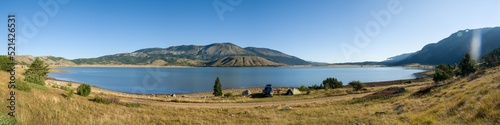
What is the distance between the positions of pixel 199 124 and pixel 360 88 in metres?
47.2

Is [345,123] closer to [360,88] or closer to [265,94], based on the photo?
[265,94]

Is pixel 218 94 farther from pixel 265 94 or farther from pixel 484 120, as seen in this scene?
pixel 484 120

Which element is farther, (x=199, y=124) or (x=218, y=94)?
(x=218, y=94)

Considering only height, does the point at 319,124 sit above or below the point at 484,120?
below

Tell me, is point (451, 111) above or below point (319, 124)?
above

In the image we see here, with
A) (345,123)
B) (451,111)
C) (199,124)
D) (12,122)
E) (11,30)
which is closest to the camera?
(12,122)

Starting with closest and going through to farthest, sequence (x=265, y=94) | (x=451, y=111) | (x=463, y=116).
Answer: (x=463, y=116), (x=451, y=111), (x=265, y=94)

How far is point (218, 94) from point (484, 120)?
166 ft

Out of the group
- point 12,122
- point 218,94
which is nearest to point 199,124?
point 12,122

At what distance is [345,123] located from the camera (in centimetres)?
1619

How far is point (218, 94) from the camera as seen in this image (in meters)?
58.5

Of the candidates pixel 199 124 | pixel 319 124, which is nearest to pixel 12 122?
pixel 199 124

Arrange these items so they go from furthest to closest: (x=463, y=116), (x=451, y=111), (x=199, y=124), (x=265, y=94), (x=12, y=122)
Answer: (x=265, y=94)
(x=199, y=124)
(x=451, y=111)
(x=463, y=116)
(x=12, y=122)

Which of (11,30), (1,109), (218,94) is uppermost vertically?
(11,30)
